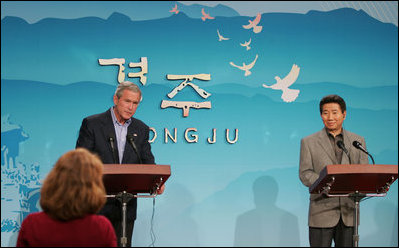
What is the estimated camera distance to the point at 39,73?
5637 mm

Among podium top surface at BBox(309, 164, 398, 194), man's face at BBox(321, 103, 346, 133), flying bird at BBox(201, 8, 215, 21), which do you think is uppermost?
flying bird at BBox(201, 8, 215, 21)

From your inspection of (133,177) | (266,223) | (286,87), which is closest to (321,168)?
(133,177)

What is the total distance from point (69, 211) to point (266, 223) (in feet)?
12.2

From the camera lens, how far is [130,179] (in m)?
3.23

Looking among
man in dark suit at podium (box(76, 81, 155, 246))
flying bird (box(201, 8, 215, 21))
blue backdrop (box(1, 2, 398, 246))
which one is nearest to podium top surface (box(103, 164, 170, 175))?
man in dark suit at podium (box(76, 81, 155, 246))

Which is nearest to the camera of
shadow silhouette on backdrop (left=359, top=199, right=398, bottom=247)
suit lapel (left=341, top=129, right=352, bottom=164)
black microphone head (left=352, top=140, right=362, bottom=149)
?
black microphone head (left=352, top=140, right=362, bottom=149)

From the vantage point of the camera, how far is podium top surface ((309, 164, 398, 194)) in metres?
3.24

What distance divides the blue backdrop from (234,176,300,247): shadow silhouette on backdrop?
0.01 meters

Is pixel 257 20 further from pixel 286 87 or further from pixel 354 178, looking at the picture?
pixel 354 178

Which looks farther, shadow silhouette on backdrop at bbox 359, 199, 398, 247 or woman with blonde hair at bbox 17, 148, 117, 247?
shadow silhouette on backdrop at bbox 359, 199, 398, 247

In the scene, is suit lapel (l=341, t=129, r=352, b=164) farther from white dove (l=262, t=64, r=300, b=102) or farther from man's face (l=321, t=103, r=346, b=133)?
white dove (l=262, t=64, r=300, b=102)

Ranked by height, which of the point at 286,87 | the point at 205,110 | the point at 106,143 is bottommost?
the point at 106,143

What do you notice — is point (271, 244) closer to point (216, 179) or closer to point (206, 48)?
point (216, 179)

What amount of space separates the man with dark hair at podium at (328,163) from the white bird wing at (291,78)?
1870 mm
